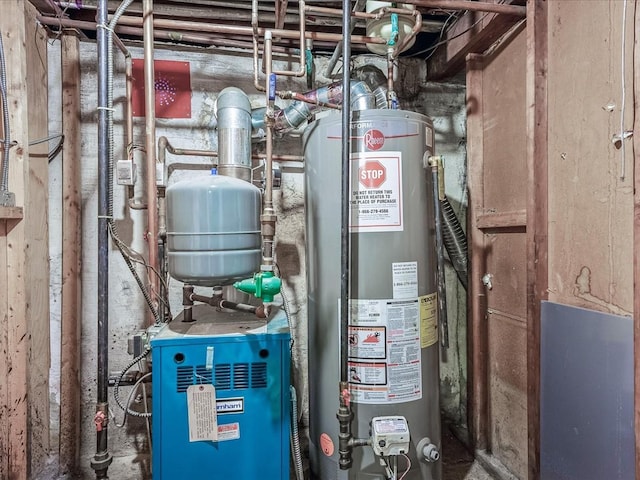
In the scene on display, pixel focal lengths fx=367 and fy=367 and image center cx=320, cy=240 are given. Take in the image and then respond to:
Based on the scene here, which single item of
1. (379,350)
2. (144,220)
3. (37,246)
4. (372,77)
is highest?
(372,77)

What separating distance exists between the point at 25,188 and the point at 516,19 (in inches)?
77.8

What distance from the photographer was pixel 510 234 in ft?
5.15

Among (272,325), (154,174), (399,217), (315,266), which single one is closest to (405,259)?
(399,217)

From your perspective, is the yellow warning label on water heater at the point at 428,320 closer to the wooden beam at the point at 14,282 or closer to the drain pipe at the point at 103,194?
the drain pipe at the point at 103,194

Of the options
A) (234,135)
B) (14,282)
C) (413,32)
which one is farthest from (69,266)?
(413,32)

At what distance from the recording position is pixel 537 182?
4.44ft

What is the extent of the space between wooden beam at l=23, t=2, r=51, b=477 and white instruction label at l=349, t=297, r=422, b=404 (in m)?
1.23

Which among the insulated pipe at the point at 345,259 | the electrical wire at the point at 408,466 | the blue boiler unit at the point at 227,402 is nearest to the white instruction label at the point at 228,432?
the blue boiler unit at the point at 227,402

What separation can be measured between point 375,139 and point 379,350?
2.25 ft

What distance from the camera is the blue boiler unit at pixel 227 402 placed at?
3.51 ft

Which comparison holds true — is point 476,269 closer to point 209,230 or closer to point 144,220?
point 209,230

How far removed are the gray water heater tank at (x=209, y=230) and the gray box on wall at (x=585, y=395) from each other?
3.52 ft

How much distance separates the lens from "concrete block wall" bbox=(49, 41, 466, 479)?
166 cm

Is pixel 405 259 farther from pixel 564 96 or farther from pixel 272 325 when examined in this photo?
pixel 564 96
